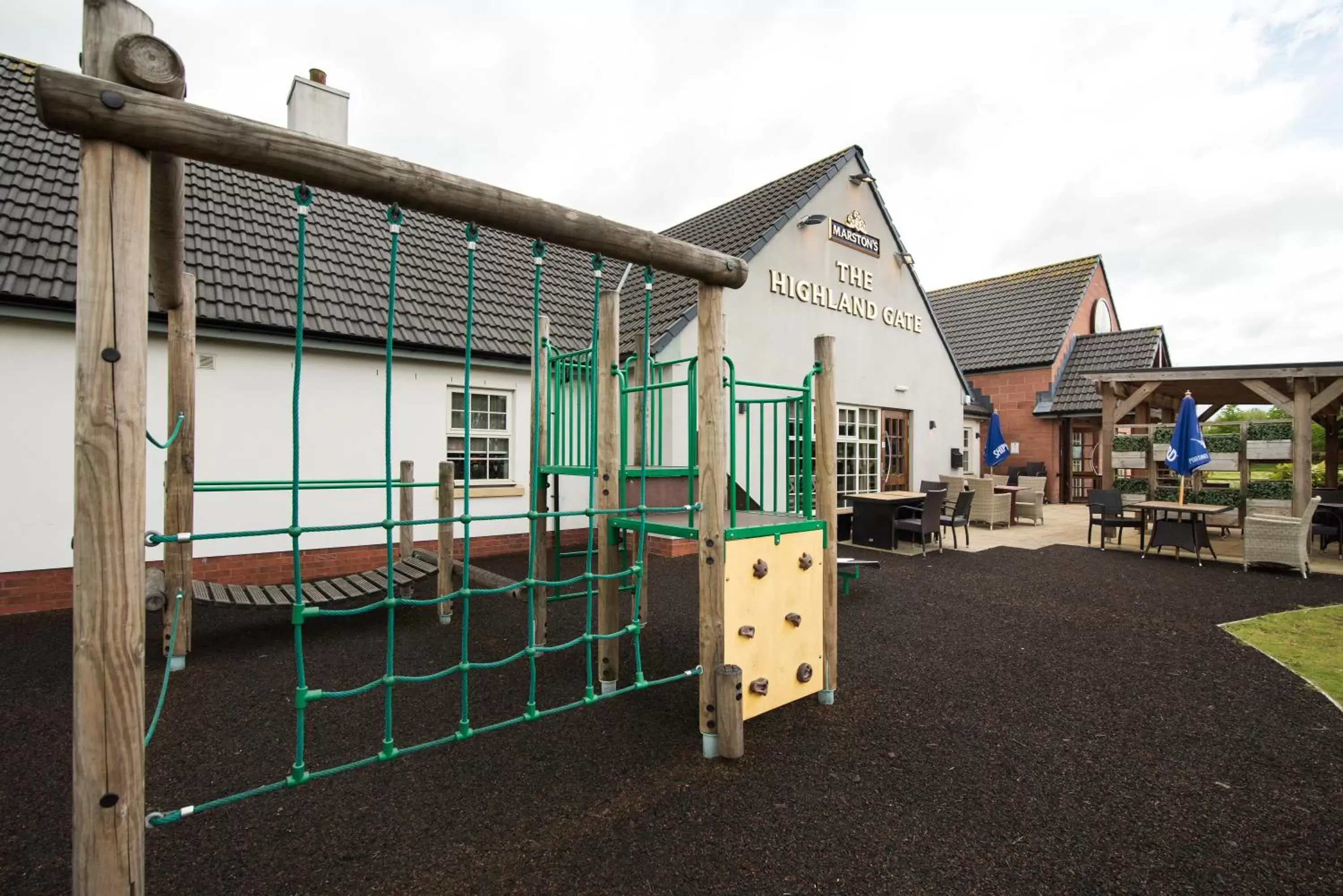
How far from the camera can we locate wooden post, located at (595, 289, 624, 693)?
12.2ft

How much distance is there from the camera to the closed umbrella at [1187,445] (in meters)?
8.68

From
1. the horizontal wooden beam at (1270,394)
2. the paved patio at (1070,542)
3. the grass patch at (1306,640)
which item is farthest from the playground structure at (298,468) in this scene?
the horizontal wooden beam at (1270,394)

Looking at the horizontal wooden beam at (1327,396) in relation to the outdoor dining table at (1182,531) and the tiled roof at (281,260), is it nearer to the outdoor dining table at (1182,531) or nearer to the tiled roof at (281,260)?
the outdoor dining table at (1182,531)

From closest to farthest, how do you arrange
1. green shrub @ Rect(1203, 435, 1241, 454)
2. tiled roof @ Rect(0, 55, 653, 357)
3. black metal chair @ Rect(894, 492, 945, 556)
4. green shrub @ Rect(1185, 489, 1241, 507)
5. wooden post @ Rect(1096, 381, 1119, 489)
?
tiled roof @ Rect(0, 55, 653, 357), black metal chair @ Rect(894, 492, 945, 556), green shrub @ Rect(1203, 435, 1241, 454), green shrub @ Rect(1185, 489, 1241, 507), wooden post @ Rect(1096, 381, 1119, 489)

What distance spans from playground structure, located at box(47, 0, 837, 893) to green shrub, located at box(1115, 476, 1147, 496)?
947cm

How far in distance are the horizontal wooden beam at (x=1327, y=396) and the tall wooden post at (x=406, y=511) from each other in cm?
1189

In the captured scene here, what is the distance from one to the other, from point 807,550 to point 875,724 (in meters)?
0.97

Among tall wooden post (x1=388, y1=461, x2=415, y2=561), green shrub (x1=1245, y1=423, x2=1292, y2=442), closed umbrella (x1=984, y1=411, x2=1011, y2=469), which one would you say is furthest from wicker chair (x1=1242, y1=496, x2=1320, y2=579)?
tall wooden post (x1=388, y1=461, x2=415, y2=561)

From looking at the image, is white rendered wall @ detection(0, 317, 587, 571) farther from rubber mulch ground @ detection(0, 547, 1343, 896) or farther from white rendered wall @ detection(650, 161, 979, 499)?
white rendered wall @ detection(650, 161, 979, 499)

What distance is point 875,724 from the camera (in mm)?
3383

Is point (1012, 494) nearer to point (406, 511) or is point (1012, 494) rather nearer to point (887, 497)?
point (887, 497)

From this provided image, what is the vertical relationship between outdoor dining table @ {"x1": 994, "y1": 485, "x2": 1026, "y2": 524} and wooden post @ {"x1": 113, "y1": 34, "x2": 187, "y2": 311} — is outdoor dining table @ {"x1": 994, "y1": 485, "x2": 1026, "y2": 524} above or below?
below

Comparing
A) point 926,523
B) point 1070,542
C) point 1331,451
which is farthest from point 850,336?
point 1331,451

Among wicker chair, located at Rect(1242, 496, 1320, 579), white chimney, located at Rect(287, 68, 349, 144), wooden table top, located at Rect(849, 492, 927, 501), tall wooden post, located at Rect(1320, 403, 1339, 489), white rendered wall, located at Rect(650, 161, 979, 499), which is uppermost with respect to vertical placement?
white chimney, located at Rect(287, 68, 349, 144)
